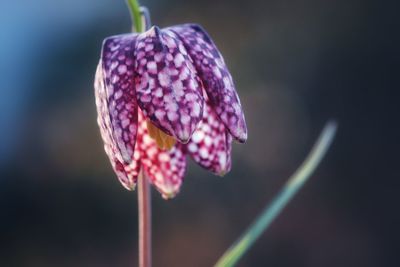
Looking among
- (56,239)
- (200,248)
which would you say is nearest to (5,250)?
(56,239)

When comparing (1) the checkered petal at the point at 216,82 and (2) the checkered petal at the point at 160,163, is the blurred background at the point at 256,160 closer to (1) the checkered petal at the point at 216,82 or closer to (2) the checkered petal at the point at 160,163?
(2) the checkered petal at the point at 160,163

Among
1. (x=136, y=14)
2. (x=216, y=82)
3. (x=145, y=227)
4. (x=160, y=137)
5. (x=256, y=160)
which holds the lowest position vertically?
(x=256, y=160)

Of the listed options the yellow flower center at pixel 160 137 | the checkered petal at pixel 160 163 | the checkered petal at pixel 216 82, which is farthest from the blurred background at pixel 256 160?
the checkered petal at pixel 216 82

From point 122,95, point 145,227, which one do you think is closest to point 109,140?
point 122,95

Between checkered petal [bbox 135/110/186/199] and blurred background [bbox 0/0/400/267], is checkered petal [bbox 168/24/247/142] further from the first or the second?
blurred background [bbox 0/0/400/267]

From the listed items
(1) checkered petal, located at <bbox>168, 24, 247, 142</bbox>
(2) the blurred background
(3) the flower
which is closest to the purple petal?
(3) the flower

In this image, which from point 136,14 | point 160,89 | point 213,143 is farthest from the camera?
point 213,143

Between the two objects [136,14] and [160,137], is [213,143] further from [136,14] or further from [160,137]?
[136,14]
